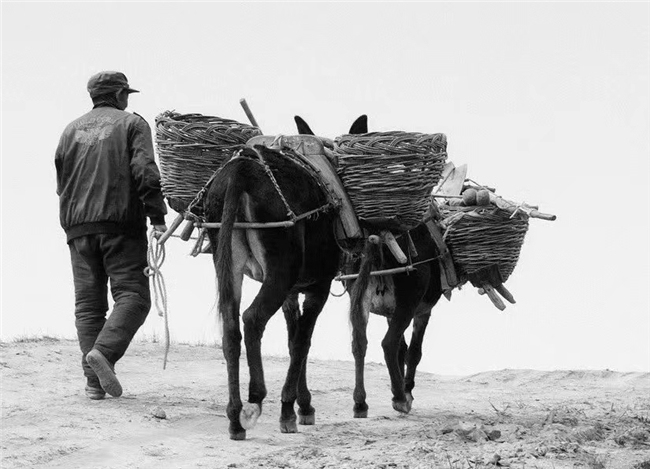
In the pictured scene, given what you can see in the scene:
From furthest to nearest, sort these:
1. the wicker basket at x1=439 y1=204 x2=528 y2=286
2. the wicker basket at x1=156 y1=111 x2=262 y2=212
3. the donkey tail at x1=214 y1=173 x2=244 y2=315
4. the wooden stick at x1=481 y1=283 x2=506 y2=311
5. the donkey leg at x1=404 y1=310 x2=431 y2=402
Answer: the wooden stick at x1=481 y1=283 x2=506 y2=311
the donkey leg at x1=404 y1=310 x2=431 y2=402
the wicker basket at x1=439 y1=204 x2=528 y2=286
the wicker basket at x1=156 y1=111 x2=262 y2=212
the donkey tail at x1=214 y1=173 x2=244 y2=315

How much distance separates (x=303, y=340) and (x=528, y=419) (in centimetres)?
186

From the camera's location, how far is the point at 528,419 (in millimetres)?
9820

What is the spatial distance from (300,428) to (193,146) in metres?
2.17

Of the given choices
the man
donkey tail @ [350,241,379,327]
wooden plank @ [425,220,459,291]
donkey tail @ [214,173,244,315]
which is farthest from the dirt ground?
wooden plank @ [425,220,459,291]

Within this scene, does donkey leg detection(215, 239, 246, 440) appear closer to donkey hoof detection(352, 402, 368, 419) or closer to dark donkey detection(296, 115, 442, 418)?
dark donkey detection(296, 115, 442, 418)

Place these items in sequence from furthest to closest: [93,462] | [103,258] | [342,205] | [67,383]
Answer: [67,383] → [103,258] → [342,205] → [93,462]

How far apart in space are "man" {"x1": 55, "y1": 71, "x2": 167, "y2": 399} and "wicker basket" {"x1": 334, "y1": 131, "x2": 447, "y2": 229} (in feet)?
4.90

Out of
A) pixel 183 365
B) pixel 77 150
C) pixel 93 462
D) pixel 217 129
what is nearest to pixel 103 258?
pixel 77 150

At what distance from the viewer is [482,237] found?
10.8 m

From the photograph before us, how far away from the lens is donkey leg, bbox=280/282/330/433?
30.1ft

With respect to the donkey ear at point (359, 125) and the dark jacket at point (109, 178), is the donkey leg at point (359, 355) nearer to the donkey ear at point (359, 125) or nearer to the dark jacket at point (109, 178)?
the donkey ear at point (359, 125)

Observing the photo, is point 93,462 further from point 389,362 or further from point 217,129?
point 389,362

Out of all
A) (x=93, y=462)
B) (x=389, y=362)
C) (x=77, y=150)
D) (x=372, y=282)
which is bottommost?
(x=93, y=462)

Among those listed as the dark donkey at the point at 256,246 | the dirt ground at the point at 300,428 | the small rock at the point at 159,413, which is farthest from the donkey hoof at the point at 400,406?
the small rock at the point at 159,413
